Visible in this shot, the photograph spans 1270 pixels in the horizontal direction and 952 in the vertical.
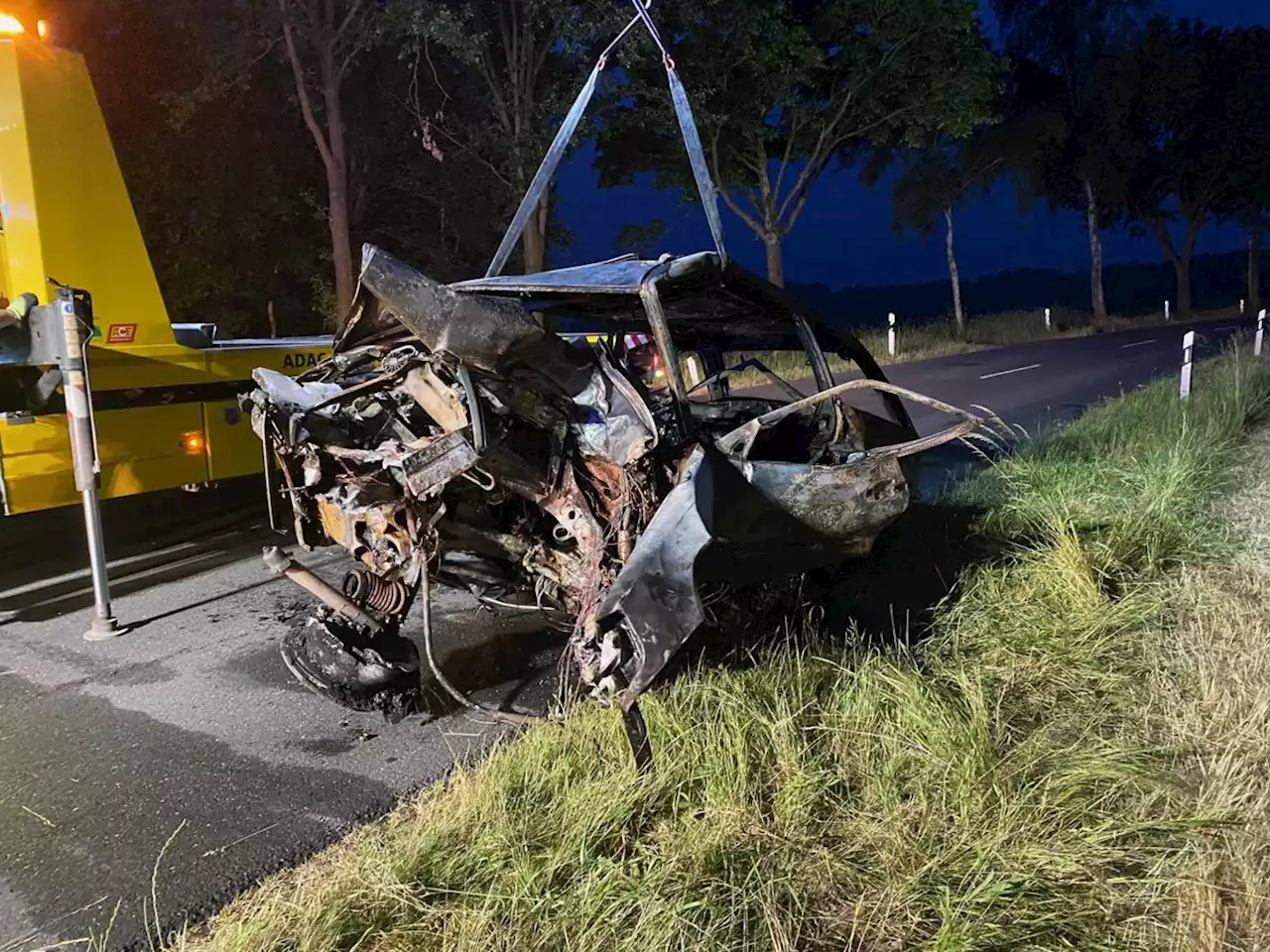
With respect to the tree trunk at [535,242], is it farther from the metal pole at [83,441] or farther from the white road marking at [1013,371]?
the metal pole at [83,441]

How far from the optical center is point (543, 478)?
3.50 metres

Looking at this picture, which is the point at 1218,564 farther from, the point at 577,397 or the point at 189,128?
the point at 189,128

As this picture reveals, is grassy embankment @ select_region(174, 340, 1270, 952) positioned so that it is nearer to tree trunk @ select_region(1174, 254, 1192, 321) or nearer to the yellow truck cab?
the yellow truck cab

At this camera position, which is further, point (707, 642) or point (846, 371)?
point (846, 371)

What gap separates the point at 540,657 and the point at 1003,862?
2.52m

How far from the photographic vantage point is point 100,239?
5621 mm

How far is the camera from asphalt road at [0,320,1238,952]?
9.20 ft

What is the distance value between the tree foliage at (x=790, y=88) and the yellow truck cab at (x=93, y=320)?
10172mm

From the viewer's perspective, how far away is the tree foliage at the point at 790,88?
1599 cm

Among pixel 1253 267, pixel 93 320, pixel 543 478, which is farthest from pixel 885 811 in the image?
pixel 1253 267

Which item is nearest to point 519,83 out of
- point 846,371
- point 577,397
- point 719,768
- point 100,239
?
point 846,371

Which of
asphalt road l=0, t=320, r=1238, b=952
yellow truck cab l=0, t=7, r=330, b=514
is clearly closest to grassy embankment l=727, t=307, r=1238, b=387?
yellow truck cab l=0, t=7, r=330, b=514

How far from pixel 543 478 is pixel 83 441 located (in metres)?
2.75

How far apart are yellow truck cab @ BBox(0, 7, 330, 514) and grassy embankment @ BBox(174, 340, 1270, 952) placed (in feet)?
11.9
